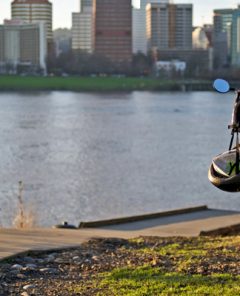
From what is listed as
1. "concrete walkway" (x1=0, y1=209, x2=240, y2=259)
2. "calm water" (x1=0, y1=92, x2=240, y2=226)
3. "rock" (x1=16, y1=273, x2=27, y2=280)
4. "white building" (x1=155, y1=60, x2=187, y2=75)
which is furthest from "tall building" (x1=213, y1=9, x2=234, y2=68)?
"rock" (x1=16, y1=273, x2=27, y2=280)

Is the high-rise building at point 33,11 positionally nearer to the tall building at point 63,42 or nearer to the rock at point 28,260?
the tall building at point 63,42

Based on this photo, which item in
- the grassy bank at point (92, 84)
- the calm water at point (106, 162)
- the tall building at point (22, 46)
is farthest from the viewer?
the tall building at point (22, 46)

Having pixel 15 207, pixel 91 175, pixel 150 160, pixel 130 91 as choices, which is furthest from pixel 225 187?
pixel 130 91

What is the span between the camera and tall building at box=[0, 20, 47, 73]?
120 metres

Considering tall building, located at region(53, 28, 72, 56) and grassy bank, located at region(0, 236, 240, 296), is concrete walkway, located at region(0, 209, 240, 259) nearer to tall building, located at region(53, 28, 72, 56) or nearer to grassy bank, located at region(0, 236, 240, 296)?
grassy bank, located at region(0, 236, 240, 296)

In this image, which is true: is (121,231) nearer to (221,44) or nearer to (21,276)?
(21,276)

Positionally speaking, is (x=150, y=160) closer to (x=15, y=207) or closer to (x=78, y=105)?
(x=15, y=207)

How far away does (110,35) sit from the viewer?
108 meters

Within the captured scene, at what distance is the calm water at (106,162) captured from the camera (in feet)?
63.4

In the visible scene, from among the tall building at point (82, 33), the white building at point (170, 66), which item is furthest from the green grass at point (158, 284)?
the white building at point (170, 66)

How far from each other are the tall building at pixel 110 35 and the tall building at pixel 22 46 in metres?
10.1

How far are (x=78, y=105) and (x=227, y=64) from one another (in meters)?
53.0

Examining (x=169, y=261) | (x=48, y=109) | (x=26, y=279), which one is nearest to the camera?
(x=26, y=279)

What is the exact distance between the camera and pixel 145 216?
43.2 ft
